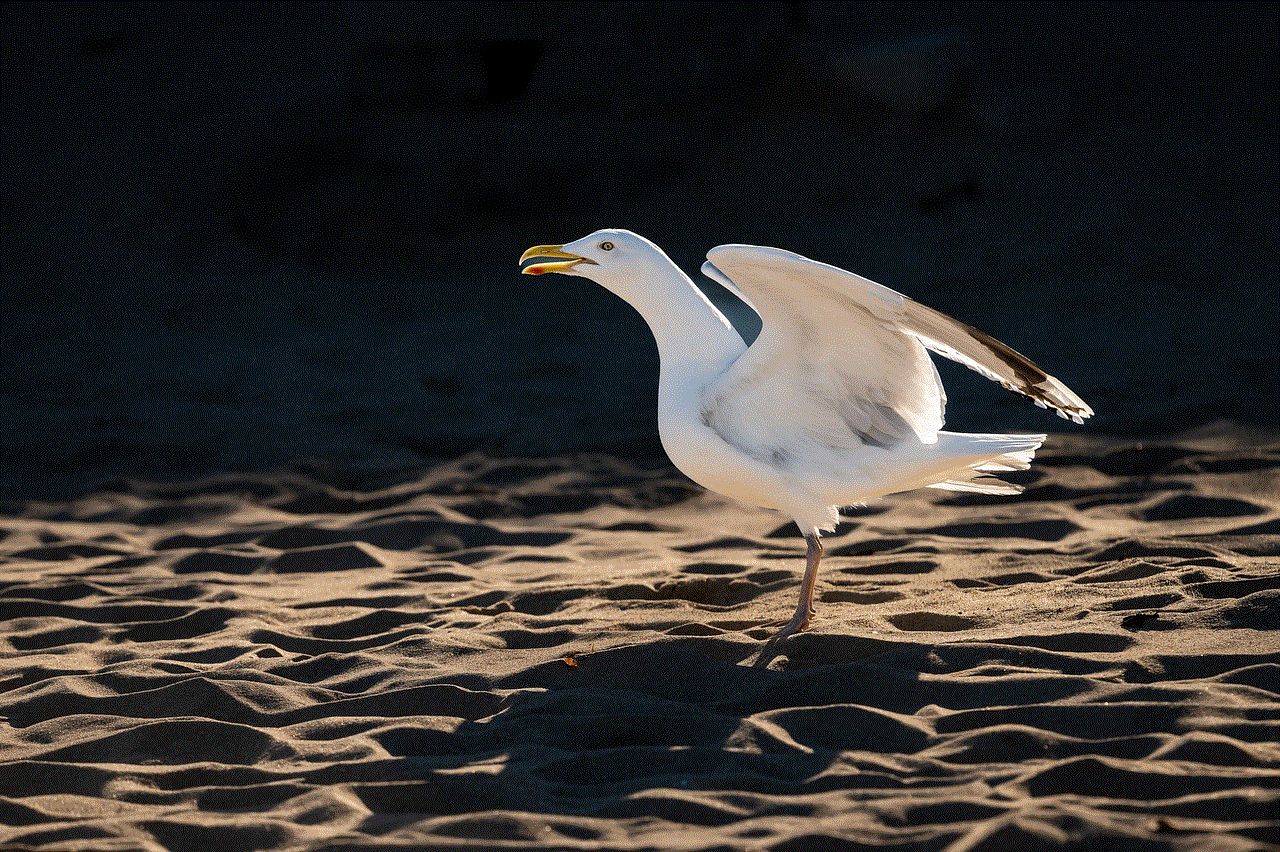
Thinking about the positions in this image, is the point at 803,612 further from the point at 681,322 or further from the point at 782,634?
the point at 681,322

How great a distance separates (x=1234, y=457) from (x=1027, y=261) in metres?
3.77

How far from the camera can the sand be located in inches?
125

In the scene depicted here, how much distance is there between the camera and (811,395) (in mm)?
4656

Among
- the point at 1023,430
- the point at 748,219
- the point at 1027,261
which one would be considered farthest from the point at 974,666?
the point at 748,219

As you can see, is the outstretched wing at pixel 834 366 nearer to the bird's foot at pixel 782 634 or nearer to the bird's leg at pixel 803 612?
the bird's leg at pixel 803 612

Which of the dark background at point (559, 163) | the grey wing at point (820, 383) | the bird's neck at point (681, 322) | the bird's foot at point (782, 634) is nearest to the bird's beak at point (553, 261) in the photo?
the bird's neck at point (681, 322)

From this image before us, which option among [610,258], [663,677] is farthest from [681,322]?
[663,677]

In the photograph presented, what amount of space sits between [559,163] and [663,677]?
7799 millimetres

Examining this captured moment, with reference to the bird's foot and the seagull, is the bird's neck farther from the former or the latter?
the bird's foot

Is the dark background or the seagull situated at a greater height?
the dark background

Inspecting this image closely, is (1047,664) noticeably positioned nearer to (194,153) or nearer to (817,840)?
(817,840)

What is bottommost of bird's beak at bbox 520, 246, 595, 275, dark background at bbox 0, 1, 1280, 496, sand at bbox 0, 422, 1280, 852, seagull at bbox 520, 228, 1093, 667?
sand at bbox 0, 422, 1280, 852

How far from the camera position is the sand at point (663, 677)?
317 centimetres

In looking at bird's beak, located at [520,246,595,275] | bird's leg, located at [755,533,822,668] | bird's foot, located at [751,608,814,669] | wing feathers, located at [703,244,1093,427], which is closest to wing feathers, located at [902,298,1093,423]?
wing feathers, located at [703,244,1093,427]
